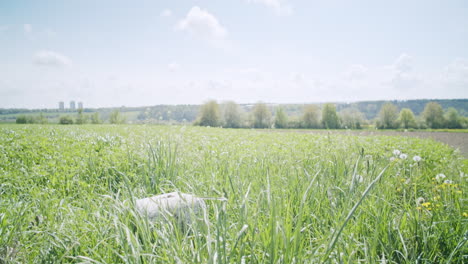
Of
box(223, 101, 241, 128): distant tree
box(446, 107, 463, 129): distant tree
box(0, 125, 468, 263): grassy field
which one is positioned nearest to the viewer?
box(0, 125, 468, 263): grassy field

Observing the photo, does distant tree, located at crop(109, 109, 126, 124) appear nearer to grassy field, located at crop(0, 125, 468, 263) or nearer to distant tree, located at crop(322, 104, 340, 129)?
distant tree, located at crop(322, 104, 340, 129)

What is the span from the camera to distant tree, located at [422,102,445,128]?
59562mm

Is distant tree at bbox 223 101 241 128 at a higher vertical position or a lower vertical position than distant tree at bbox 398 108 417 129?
higher

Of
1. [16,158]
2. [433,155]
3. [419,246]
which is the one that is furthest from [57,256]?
[433,155]

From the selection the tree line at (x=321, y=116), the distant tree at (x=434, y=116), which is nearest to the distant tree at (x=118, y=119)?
the tree line at (x=321, y=116)

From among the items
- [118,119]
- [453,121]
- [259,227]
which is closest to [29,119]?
[118,119]

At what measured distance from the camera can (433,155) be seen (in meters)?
8.28

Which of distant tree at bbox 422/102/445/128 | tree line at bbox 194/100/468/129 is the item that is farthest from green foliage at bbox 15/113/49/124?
distant tree at bbox 422/102/445/128

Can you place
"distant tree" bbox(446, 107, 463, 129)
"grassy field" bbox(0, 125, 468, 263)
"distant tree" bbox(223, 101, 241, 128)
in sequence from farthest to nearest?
"distant tree" bbox(223, 101, 241, 128), "distant tree" bbox(446, 107, 463, 129), "grassy field" bbox(0, 125, 468, 263)

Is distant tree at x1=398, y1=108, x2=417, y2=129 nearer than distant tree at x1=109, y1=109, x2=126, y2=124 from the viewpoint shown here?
No

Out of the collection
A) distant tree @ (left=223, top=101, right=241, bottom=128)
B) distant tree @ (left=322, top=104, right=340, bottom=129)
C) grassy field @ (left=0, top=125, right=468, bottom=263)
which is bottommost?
grassy field @ (left=0, top=125, right=468, bottom=263)

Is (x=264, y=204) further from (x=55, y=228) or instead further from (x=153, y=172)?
(x=153, y=172)

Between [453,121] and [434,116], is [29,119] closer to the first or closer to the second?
[434,116]

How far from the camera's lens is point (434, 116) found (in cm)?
6016
